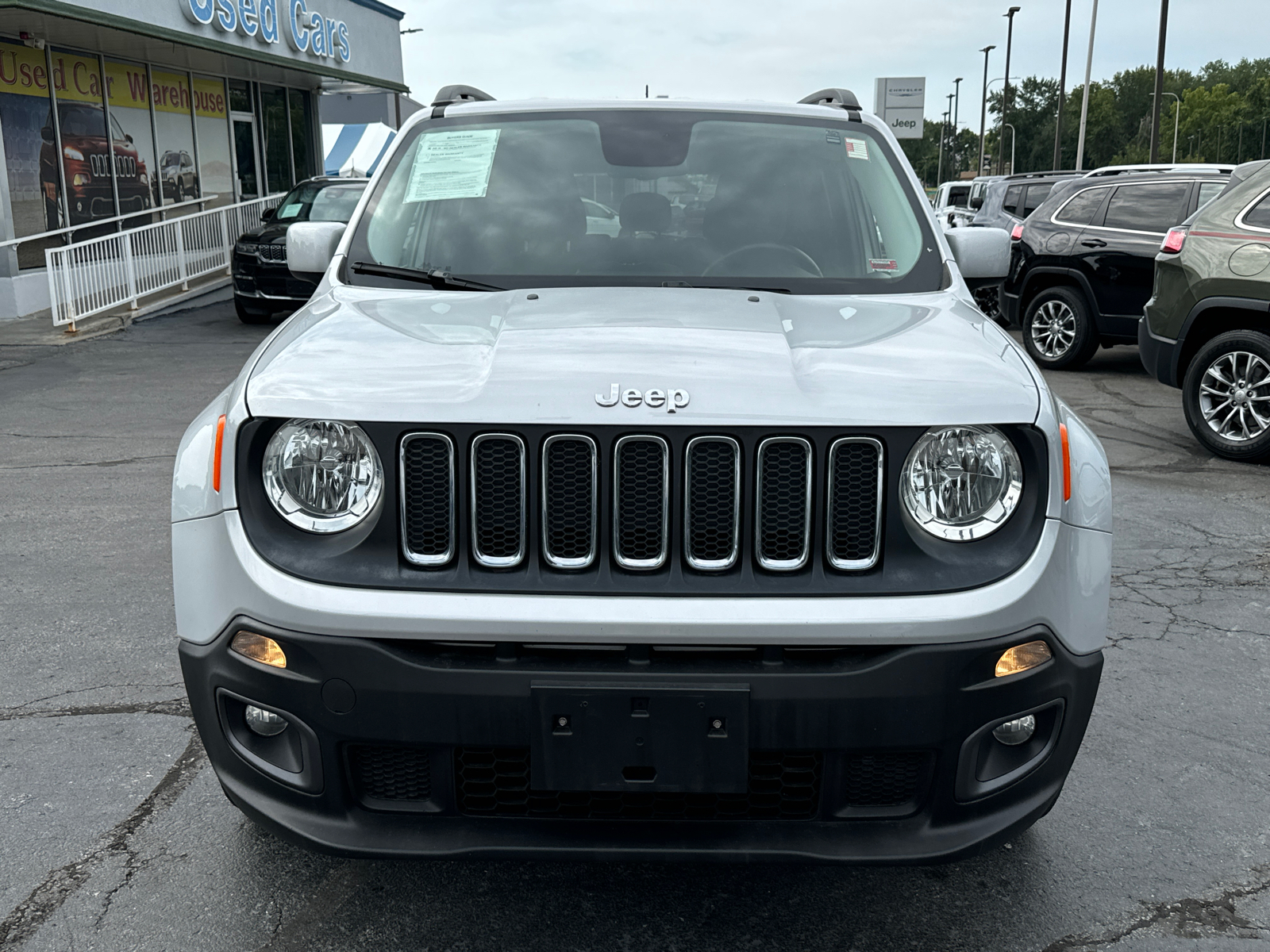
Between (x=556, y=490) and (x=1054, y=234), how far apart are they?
1001cm

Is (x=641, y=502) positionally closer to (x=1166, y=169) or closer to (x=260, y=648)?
(x=260, y=648)

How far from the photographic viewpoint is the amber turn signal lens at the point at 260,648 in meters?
2.27

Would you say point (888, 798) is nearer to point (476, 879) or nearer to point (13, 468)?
point (476, 879)

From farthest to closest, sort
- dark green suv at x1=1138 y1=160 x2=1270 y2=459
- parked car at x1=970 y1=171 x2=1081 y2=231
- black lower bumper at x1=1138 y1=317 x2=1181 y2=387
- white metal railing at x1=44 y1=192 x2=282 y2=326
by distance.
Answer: parked car at x1=970 y1=171 x2=1081 y2=231 < white metal railing at x1=44 y1=192 x2=282 y2=326 < black lower bumper at x1=1138 y1=317 x2=1181 y2=387 < dark green suv at x1=1138 y1=160 x2=1270 y2=459

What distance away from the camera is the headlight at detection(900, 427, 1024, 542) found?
2328 millimetres

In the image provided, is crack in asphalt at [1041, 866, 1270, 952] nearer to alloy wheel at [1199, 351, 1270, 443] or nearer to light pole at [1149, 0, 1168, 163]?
alloy wheel at [1199, 351, 1270, 443]

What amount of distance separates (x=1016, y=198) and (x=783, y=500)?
15.4m

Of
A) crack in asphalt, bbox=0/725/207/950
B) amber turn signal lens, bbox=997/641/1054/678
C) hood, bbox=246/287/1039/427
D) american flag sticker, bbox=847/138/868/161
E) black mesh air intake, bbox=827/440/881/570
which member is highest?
american flag sticker, bbox=847/138/868/161

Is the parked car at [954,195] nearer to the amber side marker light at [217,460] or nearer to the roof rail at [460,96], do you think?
the roof rail at [460,96]

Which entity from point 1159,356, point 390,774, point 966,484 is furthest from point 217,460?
point 1159,356

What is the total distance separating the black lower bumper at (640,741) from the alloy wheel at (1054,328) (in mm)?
9542

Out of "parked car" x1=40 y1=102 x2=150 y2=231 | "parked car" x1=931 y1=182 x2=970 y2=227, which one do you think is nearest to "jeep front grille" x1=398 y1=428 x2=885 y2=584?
"parked car" x1=40 y1=102 x2=150 y2=231

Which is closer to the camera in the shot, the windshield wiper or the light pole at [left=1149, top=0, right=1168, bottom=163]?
the windshield wiper

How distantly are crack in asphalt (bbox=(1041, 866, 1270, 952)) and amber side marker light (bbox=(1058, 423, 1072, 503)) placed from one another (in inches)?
39.9
